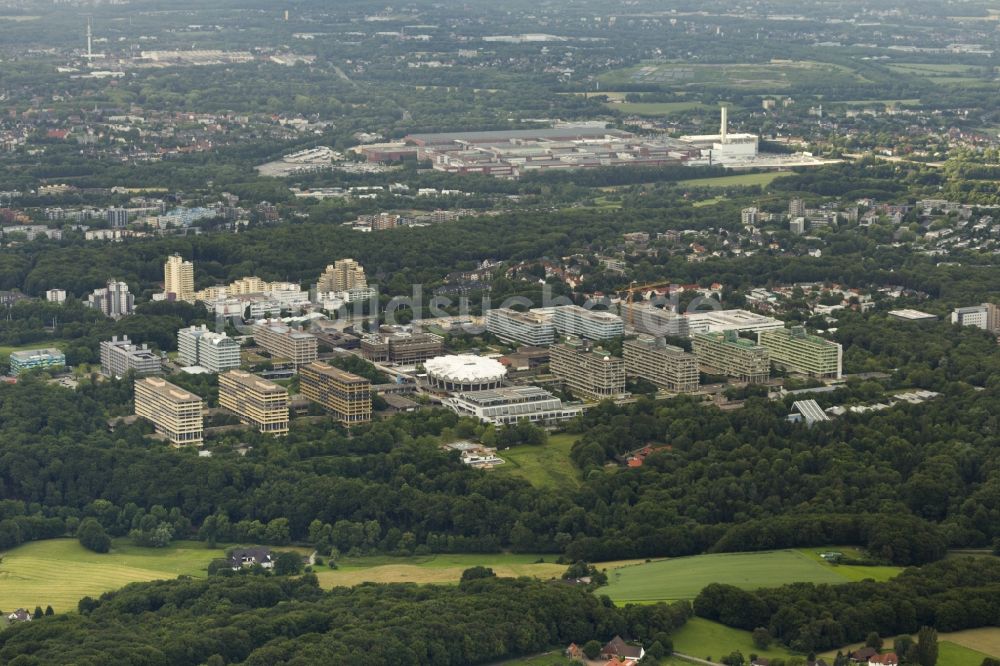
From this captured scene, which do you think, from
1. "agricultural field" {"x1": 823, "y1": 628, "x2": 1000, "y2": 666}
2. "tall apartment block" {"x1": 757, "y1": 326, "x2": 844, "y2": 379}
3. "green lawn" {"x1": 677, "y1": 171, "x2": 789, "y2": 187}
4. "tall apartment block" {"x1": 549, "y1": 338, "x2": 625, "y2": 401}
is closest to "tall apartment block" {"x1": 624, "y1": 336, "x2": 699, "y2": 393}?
"tall apartment block" {"x1": 549, "y1": 338, "x2": 625, "y2": 401}

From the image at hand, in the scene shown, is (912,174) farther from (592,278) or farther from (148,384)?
(148,384)

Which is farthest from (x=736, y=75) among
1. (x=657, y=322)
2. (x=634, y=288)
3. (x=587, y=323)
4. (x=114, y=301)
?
(x=114, y=301)

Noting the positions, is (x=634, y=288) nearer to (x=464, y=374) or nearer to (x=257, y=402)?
(x=464, y=374)

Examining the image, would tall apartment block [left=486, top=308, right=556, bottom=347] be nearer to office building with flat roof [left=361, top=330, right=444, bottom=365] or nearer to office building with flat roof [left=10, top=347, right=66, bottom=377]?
office building with flat roof [left=361, top=330, right=444, bottom=365]

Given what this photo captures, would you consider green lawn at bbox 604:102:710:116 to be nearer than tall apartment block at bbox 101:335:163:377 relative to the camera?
No

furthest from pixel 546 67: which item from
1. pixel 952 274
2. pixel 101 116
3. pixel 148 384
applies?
pixel 148 384
